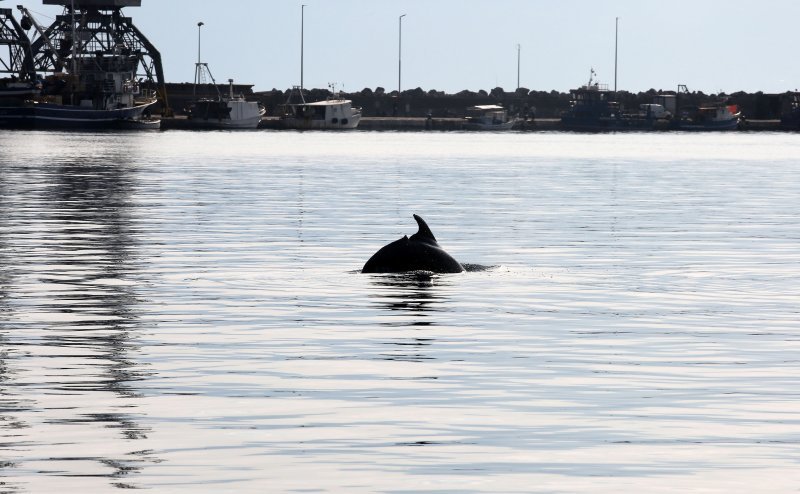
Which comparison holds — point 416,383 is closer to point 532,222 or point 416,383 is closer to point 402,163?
point 532,222

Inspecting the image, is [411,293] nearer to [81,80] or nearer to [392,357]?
[392,357]

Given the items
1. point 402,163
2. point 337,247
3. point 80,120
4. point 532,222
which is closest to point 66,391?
point 337,247

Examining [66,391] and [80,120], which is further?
[80,120]

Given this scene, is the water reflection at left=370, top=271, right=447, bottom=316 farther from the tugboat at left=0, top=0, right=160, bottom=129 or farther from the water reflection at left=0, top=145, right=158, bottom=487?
the tugboat at left=0, top=0, right=160, bottom=129

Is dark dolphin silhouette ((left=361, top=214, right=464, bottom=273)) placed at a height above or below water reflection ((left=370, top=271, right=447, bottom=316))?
above

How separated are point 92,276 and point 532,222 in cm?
1848

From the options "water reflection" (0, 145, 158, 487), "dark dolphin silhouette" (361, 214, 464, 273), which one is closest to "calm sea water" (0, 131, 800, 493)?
"water reflection" (0, 145, 158, 487)

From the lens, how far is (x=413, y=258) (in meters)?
26.6

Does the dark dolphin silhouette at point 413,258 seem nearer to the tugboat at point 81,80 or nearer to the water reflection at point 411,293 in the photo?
the water reflection at point 411,293

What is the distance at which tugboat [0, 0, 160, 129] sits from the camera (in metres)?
178

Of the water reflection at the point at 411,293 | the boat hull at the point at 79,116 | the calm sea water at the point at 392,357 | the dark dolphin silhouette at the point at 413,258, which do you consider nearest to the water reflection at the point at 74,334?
the calm sea water at the point at 392,357

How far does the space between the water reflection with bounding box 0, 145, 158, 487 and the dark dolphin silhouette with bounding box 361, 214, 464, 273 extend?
4.05 meters

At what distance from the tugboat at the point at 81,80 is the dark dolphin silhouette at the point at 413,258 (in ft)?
502

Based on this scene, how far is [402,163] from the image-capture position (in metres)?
96.6
